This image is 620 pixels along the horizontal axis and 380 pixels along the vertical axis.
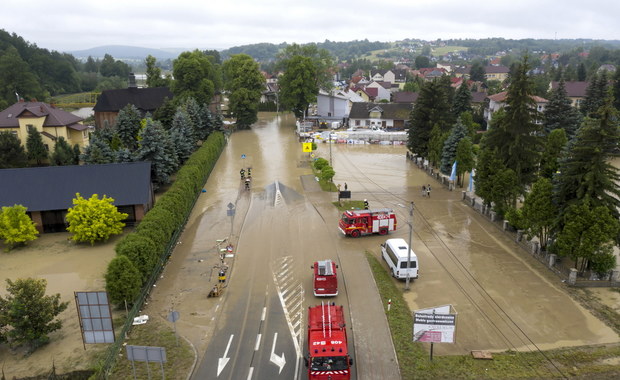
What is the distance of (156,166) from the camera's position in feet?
138

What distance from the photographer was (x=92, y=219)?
28906 mm

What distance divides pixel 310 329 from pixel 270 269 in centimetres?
896

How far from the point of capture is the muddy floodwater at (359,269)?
19375mm

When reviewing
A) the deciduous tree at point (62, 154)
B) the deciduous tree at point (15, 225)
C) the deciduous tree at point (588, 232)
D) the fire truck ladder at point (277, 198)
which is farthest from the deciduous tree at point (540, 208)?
the deciduous tree at point (62, 154)

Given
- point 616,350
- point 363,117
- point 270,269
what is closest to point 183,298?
point 270,269

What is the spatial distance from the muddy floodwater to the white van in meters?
0.67

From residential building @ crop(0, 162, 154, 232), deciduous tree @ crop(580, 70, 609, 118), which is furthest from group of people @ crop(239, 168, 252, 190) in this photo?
deciduous tree @ crop(580, 70, 609, 118)

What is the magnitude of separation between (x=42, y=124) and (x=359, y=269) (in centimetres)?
4237

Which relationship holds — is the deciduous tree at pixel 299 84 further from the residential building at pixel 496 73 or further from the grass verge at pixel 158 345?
the residential building at pixel 496 73

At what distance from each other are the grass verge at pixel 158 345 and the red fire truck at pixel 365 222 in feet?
46.0

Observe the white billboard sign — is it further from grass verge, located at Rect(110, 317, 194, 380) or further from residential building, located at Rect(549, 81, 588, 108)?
residential building, located at Rect(549, 81, 588, 108)

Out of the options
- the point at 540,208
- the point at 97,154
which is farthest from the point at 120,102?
the point at 540,208

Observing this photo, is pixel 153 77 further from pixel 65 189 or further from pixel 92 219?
pixel 92 219

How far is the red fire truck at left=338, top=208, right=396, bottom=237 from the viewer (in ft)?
99.7
